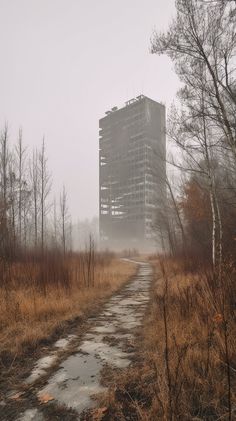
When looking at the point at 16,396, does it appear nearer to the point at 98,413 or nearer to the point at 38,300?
the point at 98,413

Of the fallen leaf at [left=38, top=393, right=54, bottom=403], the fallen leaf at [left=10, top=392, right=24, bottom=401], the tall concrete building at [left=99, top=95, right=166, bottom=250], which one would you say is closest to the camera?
the fallen leaf at [left=38, top=393, right=54, bottom=403]

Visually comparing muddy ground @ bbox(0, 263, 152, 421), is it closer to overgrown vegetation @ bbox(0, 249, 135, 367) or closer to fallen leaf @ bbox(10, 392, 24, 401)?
fallen leaf @ bbox(10, 392, 24, 401)

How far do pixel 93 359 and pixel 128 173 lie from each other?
249 feet

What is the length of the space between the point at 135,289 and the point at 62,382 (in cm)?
697

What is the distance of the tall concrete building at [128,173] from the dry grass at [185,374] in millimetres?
64797

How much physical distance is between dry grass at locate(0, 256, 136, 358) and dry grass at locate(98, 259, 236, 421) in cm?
174

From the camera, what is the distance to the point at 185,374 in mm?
2996

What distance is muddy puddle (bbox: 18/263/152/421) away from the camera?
2989 millimetres

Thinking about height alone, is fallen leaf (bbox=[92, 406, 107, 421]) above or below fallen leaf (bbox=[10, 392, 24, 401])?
above

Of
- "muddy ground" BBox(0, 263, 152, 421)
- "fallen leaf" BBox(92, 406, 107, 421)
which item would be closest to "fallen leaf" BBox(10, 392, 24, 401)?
"muddy ground" BBox(0, 263, 152, 421)

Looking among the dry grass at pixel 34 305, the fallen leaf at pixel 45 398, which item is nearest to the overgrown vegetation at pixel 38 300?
the dry grass at pixel 34 305

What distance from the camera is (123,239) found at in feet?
248

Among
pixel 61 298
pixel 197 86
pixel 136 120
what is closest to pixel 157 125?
pixel 136 120

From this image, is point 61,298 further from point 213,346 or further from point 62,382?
point 213,346
